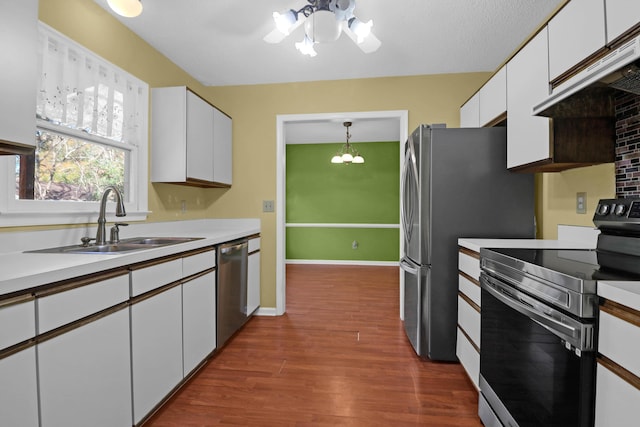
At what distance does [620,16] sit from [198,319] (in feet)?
8.46

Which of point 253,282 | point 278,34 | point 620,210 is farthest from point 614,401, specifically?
point 253,282

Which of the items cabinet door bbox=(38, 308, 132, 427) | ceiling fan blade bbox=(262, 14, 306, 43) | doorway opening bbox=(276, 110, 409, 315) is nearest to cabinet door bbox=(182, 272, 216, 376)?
cabinet door bbox=(38, 308, 132, 427)

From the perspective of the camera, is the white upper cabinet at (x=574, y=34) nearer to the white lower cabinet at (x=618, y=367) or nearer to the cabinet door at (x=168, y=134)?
the white lower cabinet at (x=618, y=367)

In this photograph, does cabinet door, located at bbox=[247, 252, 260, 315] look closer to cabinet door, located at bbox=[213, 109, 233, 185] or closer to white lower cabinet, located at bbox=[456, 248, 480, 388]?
cabinet door, located at bbox=[213, 109, 233, 185]

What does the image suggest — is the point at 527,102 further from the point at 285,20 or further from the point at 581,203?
the point at 285,20

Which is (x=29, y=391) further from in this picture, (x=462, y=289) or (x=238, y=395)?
(x=462, y=289)

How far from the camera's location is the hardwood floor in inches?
66.6

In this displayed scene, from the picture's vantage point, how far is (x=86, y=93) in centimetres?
198

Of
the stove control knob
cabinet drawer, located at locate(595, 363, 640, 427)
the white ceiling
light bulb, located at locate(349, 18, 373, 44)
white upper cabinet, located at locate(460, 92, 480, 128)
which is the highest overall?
the white ceiling

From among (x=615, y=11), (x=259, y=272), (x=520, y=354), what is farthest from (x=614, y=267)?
(x=259, y=272)

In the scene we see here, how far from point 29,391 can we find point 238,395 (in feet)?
3.65

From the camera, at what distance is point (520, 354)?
1.30 metres

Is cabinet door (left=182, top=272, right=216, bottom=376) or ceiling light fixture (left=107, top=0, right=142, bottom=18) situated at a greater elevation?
ceiling light fixture (left=107, top=0, right=142, bottom=18)

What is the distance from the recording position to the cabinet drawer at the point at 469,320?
5.82ft
